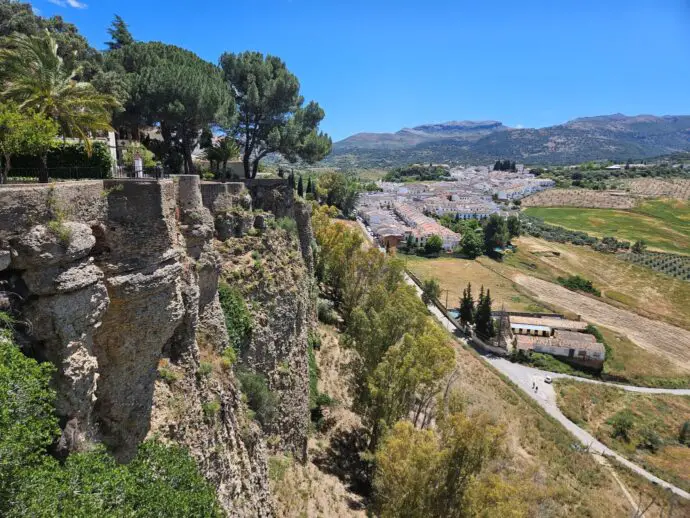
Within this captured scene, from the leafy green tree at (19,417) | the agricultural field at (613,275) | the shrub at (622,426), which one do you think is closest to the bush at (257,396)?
the leafy green tree at (19,417)

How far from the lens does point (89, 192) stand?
1019cm

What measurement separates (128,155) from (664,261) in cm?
11610

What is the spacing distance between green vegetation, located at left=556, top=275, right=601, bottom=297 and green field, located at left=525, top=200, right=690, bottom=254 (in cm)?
4365

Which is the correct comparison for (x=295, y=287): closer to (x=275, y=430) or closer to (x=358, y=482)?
(x=275, y=430)

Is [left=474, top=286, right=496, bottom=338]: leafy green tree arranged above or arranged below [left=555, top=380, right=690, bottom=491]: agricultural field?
above

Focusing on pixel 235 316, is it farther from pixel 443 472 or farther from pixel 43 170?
pixel 443 472

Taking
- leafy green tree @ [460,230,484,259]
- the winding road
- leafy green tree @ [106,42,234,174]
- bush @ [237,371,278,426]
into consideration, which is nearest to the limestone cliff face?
bush @ [237,371,278,426]

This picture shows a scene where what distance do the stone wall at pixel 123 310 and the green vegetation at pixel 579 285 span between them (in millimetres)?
80530

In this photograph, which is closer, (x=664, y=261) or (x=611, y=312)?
(x=611, y=312)

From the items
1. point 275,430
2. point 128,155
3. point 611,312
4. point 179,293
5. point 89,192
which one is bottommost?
point 611,312

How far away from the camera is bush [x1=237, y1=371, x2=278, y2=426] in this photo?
59.2ft

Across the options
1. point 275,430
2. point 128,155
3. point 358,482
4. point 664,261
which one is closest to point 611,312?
point 664,261

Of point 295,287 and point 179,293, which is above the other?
point 179,293

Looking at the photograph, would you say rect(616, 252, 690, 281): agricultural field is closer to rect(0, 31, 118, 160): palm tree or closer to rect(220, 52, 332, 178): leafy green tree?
rect(220, 52, 332, 178): leafy green tree
